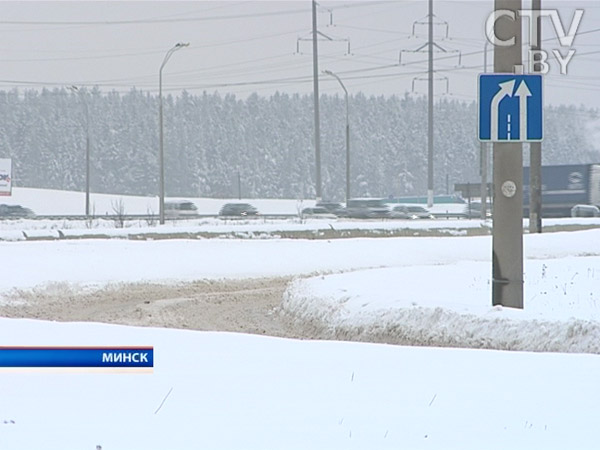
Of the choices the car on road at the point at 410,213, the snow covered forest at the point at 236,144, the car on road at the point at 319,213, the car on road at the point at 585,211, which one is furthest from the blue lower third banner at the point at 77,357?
the snow covered forest at the point at 236,144

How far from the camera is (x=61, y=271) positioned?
90.3ft

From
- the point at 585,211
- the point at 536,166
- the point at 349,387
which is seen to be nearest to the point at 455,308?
the point at 349,387

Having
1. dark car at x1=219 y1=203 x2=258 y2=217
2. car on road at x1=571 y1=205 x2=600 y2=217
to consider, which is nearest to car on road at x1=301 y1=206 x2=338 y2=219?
dark car at x1=219 y1=203 x2=258 y2=217

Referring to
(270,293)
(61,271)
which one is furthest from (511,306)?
(61,271)

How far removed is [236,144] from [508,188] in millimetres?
144125

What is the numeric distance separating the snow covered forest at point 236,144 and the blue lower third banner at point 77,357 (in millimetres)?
129688

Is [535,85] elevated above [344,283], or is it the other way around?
[535,85]

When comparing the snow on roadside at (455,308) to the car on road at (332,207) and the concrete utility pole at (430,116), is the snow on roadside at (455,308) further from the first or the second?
the car on road at (332,207)

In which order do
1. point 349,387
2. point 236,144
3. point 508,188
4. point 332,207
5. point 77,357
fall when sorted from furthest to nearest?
1. point 236,144
2. point 332,207
3. point 508,188
4. point 77,357
5. point 349,387

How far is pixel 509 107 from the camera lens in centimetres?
1355

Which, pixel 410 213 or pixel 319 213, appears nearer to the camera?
pixel 319 213

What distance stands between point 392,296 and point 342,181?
139 m

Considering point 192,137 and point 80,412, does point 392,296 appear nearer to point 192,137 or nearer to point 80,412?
point 80,412

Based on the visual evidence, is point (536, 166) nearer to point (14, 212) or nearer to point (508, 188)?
point (508, 188)
